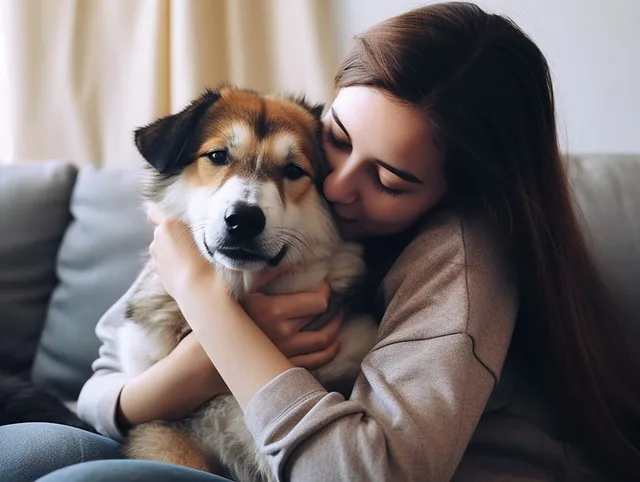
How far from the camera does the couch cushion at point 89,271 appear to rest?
1.71 meters

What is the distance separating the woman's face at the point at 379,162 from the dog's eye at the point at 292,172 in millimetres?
57

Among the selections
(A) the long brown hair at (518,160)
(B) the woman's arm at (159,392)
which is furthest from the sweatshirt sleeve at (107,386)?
(A) the long brown hair at (518,160)

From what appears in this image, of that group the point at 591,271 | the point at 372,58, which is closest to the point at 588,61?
the point at 591,271

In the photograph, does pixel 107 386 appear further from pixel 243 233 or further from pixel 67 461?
pixel 243 233

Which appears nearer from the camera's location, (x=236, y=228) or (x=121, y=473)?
(x=121, y=473)

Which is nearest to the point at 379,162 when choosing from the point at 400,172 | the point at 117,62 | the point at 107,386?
the point at 400,172

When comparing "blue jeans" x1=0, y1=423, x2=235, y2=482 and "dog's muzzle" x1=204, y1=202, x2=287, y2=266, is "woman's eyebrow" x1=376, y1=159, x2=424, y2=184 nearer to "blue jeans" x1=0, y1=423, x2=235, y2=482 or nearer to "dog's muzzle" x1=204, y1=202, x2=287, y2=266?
"dog's muzzle" x1=204, y1=202, x2=287, y2=266

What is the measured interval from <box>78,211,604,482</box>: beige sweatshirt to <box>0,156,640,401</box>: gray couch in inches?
27.9

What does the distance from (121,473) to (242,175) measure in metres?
0.52

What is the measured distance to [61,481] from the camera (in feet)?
2.41

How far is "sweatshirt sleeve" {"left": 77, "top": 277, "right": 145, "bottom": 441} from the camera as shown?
1.22m

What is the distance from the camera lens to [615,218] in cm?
149

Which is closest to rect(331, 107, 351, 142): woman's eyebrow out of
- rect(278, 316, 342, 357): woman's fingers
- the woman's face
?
the woman's face

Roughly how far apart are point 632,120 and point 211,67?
4.27 ft
